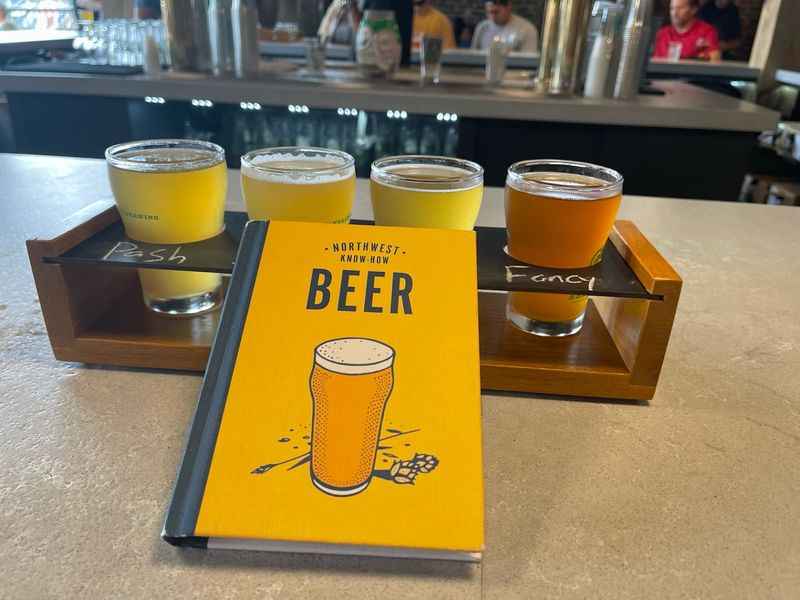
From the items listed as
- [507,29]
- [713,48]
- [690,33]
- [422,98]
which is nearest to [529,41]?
[507,29]

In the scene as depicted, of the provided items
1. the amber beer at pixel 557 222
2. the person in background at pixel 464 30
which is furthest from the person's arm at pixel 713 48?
the amber beer at pixel 557 222

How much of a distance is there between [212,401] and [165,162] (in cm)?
27

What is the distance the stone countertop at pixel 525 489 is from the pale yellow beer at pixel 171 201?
0.10m

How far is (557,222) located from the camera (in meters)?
0.61

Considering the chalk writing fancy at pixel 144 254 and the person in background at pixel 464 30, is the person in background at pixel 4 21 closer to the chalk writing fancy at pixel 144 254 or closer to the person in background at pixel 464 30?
the person in background at pixel 464 30

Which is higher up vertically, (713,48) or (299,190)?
(299,190)

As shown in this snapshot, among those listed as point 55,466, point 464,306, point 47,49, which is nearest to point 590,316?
point 464,306

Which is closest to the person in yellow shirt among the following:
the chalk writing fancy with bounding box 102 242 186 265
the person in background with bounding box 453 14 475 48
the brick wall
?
the person in background with bounding box 453 14 475 48

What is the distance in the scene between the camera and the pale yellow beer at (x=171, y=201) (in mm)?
624

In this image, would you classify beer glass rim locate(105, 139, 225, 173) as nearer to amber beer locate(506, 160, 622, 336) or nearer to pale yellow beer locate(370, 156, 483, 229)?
pale yellow beer locate(370, 156, 483, 229)

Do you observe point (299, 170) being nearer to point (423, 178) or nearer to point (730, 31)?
point (423, 178)

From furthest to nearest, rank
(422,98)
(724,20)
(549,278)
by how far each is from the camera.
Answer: (724,20), (422,98), (549,278)

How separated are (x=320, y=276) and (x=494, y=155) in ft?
6.25

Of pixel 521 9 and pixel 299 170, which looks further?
pixel 521 9
